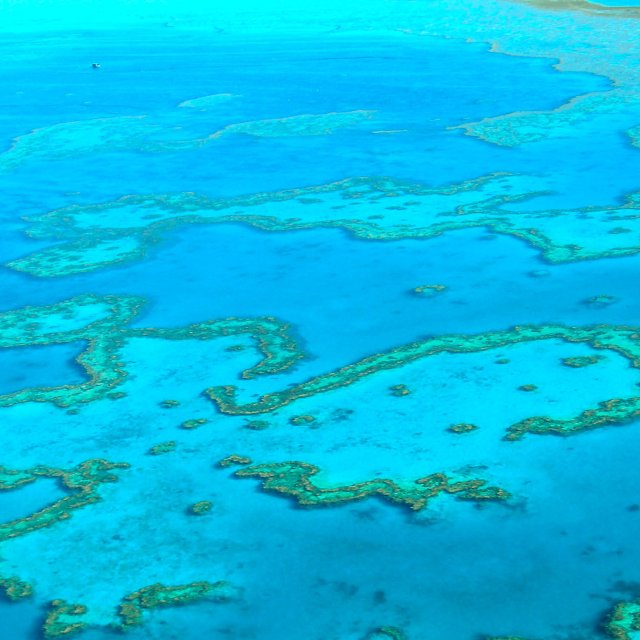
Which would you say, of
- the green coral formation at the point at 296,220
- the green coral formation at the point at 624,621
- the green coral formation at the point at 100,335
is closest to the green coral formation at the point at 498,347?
the green coral formation at the point at 100,335

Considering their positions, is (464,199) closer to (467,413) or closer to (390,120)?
(390,120)

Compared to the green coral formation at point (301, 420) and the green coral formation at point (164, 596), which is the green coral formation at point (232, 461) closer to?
the green coral formation at point (301, 420)

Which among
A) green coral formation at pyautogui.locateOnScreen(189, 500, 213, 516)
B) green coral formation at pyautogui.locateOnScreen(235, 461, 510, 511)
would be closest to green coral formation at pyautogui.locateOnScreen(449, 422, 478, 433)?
green coral formation at pyautogui.locateOnScreen(235, 461, 510, 511)

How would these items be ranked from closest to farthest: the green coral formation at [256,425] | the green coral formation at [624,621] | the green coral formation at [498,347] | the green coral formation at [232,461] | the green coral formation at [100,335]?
the green coral formation at [624,621] → the green coral formation at [232,461] → the green coral formation at [498,347] → the green coral formation at [256,425] → the green coral formation at [100,335]

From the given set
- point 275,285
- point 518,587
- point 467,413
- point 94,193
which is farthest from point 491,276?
point 94,193

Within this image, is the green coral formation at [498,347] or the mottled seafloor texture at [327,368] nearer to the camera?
the mottled seafloor texture at [327,368]

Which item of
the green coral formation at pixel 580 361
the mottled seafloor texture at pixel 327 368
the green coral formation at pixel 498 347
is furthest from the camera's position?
the green coral formation at pixel 580 361

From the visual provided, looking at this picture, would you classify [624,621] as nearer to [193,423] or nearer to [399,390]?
[399,390]

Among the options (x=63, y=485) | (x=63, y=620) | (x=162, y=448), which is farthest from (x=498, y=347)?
(x=63, y=620)
